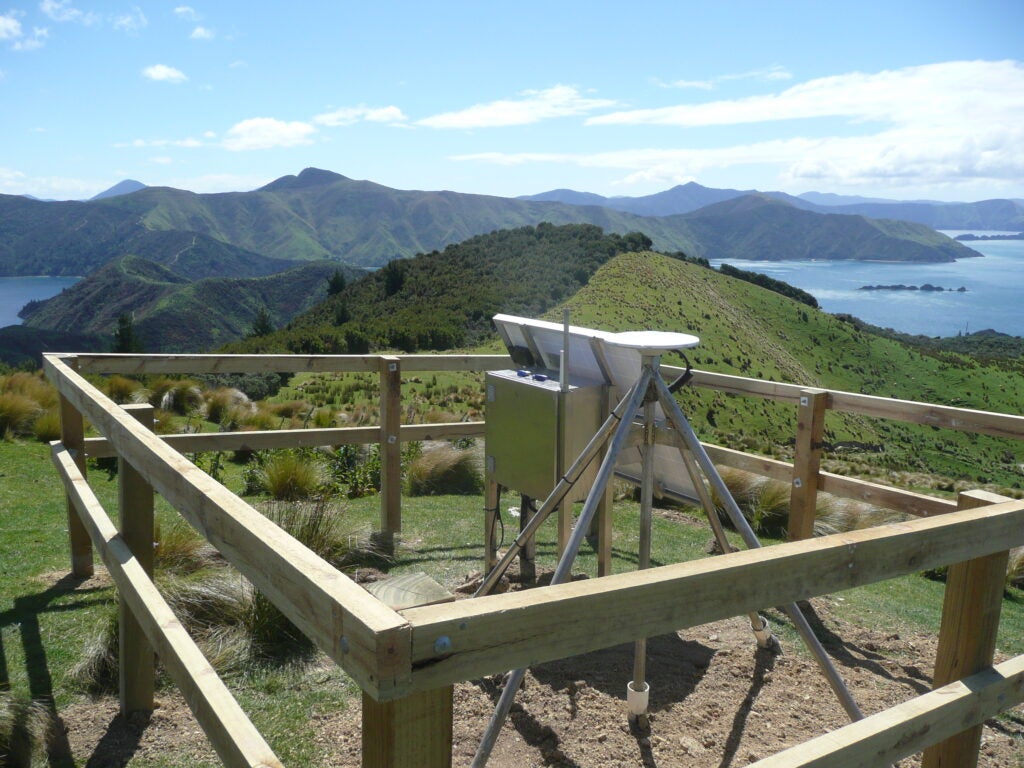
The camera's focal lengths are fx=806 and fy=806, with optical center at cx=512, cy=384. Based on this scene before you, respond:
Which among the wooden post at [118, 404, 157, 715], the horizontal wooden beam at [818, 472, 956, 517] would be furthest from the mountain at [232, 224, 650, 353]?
the wooden post at [118, 404, 157, 715]

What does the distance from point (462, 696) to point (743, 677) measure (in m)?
1.37

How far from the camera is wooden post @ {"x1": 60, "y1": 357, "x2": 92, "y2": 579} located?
4.80 m

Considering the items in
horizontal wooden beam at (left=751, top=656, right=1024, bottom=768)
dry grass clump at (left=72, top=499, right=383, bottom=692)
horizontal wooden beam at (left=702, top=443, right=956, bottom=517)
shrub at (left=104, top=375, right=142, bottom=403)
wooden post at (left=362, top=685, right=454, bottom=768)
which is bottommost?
shrub at (left=104, top=375, right=142, bottom=403)

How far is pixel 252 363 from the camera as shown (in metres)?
5.57

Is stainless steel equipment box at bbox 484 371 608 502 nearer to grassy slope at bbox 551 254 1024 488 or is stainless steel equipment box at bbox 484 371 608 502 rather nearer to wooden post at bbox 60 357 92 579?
wooden post at bbox 60 357 92 579

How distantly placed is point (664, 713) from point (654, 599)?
251 cm

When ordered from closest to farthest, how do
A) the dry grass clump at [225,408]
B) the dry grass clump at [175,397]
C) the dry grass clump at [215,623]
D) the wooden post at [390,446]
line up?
the dry grass clump at [215,623]
the wooden post at [390,446]
the dry grass clump at [225,408]
the dry grass clump at [175,397]

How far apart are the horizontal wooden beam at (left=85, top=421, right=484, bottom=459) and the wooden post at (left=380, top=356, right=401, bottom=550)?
0.11 m

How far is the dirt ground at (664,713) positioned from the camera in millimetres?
3213

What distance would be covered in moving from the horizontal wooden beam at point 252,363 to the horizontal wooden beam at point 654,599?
156 inches

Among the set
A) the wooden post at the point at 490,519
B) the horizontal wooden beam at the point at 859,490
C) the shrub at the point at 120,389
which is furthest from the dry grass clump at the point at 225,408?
the horizontal wooden beam at the point at 859,490

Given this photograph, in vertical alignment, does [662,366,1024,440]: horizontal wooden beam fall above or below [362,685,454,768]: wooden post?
below

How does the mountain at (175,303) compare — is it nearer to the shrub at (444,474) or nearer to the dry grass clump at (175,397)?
the dry grass clump at (175,397)

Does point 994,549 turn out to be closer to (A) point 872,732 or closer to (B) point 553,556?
(A) point 872,732
